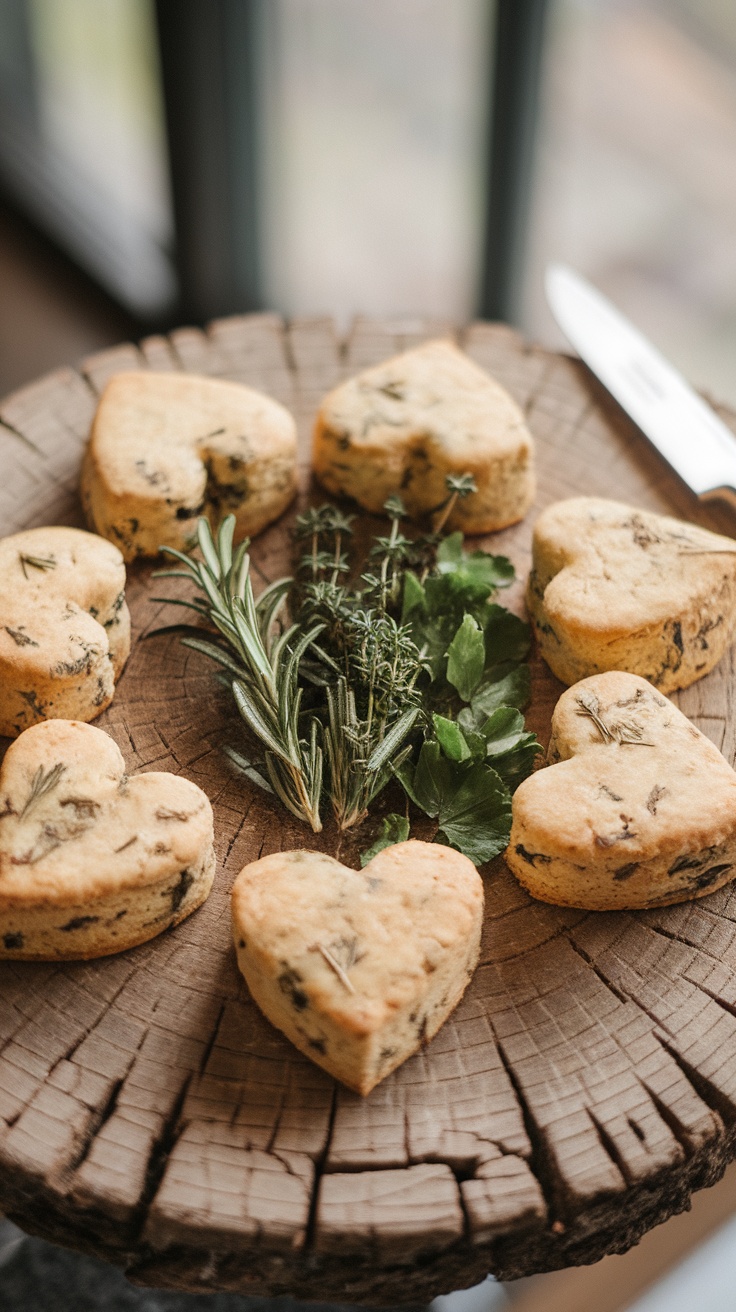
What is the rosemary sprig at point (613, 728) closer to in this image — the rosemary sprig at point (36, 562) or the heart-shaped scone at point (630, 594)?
the heart-shaped scone at point (630, 594)

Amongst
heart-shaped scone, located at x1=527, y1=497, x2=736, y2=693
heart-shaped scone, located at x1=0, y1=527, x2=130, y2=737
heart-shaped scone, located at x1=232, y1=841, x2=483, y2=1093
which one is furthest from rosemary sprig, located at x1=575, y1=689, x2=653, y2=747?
heart-shaped scone, located at x1=0, y1=527, x2=130, y2=737

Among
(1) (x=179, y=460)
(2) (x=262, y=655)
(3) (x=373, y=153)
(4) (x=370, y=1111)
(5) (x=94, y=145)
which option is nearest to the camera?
(4) (x=370, y=1111)

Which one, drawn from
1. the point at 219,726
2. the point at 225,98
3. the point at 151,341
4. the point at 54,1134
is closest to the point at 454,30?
the point at 225,98

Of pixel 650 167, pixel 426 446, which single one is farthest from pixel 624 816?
pixel 650 167

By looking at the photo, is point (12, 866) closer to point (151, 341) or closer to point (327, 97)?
point (151, 341)

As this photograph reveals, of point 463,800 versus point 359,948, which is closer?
point 359,948

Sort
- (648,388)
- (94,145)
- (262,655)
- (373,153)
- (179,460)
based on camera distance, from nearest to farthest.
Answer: (262,655) < (179,460) < (648,388) < (373,153) < (94,145)

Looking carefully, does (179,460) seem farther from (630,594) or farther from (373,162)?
(373,162)

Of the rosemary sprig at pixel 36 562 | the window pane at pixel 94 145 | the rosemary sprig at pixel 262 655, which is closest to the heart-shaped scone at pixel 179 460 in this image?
the rosemary sprig at pixel 262 655

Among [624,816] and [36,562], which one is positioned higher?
[36,562]
